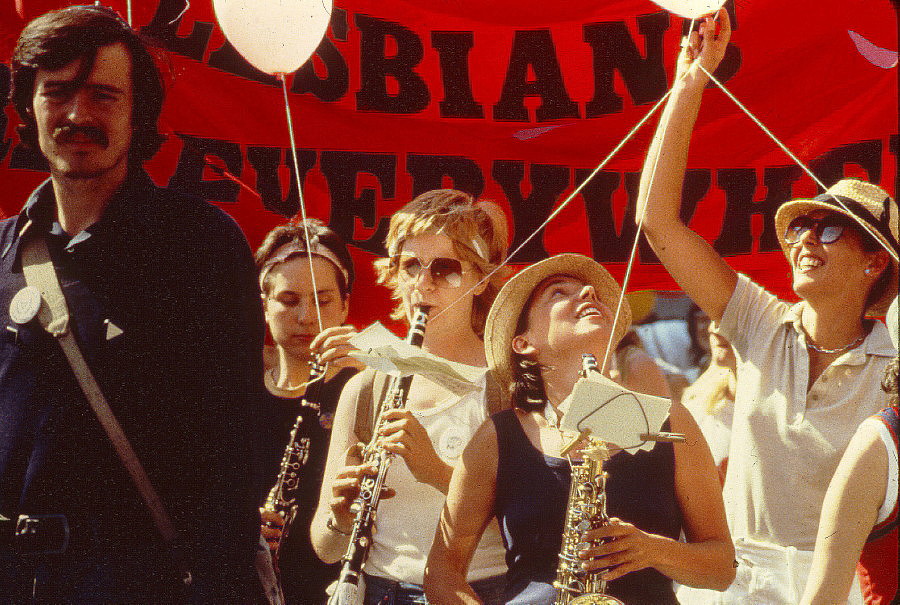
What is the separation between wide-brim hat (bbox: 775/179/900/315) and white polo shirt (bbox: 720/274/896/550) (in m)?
0.17

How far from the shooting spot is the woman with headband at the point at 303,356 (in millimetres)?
3582

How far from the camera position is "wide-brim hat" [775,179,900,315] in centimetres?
365

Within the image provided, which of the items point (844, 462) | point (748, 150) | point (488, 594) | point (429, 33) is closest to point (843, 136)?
point (748, 150)

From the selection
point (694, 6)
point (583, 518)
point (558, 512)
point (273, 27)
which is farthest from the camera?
point (273, 27)

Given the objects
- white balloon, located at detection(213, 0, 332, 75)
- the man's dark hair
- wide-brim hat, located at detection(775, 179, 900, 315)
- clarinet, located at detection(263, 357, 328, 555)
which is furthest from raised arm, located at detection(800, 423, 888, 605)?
white balloon, located at detection(213, 0, 332, 75)

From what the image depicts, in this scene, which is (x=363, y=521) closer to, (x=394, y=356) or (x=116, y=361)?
(x=394, y=356)

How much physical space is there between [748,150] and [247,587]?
335 centimetres

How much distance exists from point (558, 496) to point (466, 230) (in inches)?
49.4

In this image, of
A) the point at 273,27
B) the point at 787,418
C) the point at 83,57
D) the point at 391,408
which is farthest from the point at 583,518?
the point at 273,27

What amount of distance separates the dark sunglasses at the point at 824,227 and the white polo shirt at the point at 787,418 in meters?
0.30

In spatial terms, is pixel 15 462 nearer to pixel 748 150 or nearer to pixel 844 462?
pixel 844 462

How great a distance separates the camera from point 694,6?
3.53m

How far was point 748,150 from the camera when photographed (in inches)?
187

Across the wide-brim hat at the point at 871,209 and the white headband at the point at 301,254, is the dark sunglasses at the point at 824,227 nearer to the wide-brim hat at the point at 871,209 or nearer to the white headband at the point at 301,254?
the wide-brim hat at the point at 871,209
